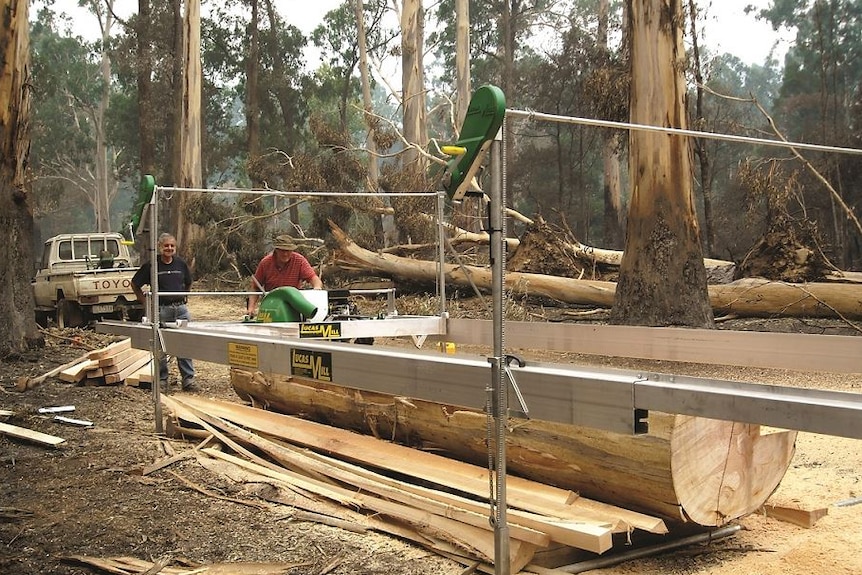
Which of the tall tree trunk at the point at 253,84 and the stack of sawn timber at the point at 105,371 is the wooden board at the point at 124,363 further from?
the tall tree trunk at the point at 253,84

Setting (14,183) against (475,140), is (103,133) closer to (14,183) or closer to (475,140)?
(14,183)

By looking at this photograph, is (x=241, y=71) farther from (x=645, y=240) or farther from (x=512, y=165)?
(x=645, y=240)

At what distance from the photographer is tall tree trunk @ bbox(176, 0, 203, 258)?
24.5 meters

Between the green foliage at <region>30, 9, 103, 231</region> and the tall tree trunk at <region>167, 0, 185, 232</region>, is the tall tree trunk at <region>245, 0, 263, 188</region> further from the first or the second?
the green foliage at <region>30, 9, 103, 231</region>

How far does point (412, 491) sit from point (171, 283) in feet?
19.3

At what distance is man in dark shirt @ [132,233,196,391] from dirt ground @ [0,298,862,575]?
2.35m

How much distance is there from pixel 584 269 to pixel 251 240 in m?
11.8

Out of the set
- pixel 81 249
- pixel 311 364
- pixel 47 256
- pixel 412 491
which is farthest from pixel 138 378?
pixel 81 249

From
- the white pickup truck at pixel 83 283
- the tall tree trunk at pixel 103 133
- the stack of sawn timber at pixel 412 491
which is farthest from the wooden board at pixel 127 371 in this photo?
the tall tree trunk at pixel 103 133

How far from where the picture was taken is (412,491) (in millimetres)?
4930

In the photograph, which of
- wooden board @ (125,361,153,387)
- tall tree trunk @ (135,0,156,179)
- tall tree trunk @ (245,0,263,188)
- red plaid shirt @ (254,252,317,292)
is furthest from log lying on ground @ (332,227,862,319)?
tall tree trunk @ (245,0,263,188)

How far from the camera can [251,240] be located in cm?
2381

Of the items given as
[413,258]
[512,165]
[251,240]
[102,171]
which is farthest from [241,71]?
[413,258]

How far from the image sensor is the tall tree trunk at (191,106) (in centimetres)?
2445
